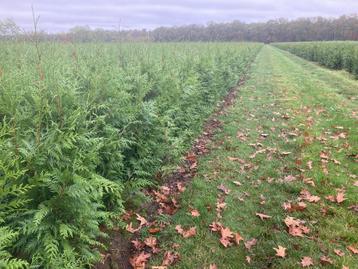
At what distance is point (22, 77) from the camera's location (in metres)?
4.86

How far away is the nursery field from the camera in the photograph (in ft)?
10.0

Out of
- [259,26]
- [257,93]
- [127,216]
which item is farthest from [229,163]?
[259,26]

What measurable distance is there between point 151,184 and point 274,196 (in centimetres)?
202

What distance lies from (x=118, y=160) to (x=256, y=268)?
7.35 feet

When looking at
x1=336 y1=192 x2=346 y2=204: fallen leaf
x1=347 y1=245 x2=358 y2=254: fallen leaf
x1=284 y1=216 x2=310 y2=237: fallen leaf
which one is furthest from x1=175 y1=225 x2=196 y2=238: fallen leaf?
x1=336 y1=192 x2=346 y2=204: fallen leaf

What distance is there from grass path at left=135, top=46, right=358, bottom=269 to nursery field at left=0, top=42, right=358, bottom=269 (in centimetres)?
2

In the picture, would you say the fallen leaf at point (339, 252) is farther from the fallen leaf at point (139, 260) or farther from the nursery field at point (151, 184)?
the fallen leaf at point (139, 260)

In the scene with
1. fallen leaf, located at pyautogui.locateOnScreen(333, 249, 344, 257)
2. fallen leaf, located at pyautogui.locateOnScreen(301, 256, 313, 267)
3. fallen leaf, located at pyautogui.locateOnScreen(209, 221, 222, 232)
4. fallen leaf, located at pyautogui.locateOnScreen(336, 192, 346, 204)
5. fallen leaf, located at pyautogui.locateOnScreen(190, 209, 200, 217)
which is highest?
fallen leaf, located at pyautogui.locateOnScreen(336, 192, 346, 204)

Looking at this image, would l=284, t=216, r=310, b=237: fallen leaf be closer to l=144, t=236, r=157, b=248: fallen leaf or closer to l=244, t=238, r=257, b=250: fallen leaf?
l=244, t=238, r=257, b=250: fallen leaf

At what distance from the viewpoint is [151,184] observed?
560 cm

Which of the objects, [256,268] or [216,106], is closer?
[256,268]

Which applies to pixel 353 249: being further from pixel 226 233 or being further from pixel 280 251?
pixel 226 233

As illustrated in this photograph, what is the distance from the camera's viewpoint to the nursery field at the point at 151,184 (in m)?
3.05

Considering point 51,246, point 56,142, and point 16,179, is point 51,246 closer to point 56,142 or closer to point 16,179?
point 16,179
